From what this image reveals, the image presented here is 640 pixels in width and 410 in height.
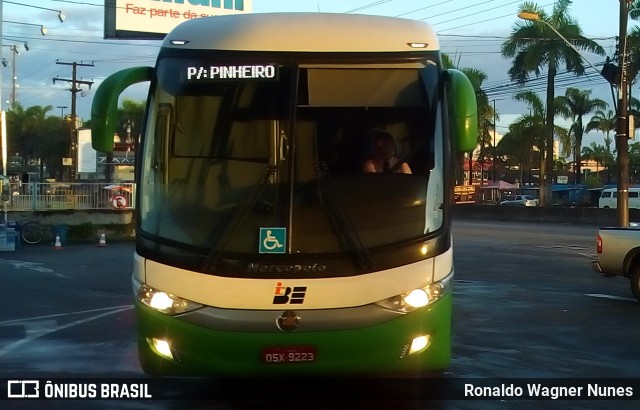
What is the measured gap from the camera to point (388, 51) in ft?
21.3

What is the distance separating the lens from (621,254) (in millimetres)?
13469

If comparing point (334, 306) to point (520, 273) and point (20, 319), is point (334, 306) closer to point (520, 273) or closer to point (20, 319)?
point (20, 319)

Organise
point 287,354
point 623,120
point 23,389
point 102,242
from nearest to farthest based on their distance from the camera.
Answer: point 287,354 → point 23,389 → point 623,120 → point 102,242

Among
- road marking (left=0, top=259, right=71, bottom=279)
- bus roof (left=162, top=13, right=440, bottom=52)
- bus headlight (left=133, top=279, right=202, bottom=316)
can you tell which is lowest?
road marking (left=0, top=259, right=71, bottom=279)

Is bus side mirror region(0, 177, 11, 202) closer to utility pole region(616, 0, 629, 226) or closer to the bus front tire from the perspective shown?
utility pole region(616, 0, 629, 226)

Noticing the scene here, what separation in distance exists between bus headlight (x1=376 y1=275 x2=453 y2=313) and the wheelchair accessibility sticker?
32.7 inches

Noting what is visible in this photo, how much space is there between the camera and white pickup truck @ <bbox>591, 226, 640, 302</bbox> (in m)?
13.3

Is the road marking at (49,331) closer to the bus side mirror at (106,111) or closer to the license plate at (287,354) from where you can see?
the bus side mirror at (106,111)

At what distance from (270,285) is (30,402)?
259cm

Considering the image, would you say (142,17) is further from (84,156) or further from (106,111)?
(106,111)

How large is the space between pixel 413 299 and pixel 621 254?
27.8 ft

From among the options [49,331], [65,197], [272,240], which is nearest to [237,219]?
[272,240]

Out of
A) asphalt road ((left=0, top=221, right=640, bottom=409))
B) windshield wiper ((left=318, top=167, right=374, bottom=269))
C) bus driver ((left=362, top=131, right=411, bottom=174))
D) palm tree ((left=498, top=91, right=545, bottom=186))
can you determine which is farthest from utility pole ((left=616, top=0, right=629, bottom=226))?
palm tree ((left=498, top=91, right=545, bottom=186))

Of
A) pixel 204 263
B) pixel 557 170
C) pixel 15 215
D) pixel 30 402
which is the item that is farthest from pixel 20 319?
pixel 557 170
